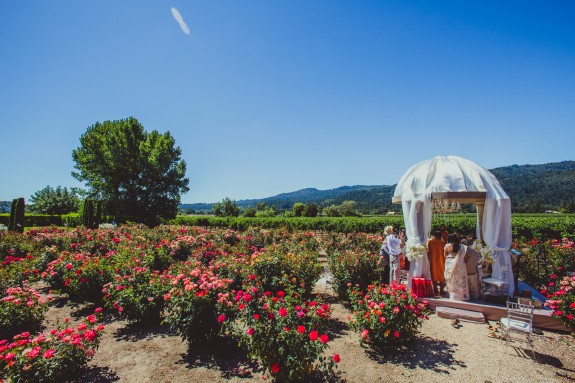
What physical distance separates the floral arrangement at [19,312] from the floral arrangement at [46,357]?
5.80ft

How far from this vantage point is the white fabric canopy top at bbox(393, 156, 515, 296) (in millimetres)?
7547

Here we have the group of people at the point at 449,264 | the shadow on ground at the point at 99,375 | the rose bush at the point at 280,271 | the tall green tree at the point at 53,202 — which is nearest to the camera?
the shadow on ground at the point at 99,375

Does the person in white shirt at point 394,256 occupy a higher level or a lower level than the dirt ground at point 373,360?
higher

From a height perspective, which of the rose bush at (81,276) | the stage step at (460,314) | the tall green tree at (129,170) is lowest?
the stage step at (460,314)

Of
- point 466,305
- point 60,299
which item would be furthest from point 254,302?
point 60,299

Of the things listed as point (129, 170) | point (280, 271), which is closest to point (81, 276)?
point (280, 271)

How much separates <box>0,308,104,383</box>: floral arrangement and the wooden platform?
7.19m

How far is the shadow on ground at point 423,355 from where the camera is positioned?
193 inches

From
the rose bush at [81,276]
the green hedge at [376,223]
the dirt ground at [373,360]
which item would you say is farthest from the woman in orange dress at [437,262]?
the green hedge at [376,223]

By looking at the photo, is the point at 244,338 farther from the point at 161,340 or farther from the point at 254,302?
the point at 161,340

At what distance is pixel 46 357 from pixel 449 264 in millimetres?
9329

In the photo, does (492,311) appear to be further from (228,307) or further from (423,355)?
(228,307)

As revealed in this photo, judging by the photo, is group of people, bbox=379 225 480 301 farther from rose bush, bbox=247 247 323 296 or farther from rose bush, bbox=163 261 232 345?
rose bush, bbox=163 261 232 345

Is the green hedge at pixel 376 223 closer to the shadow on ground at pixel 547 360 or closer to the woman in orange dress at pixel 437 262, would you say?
the woman in orange dress at pixel 437 262
